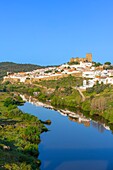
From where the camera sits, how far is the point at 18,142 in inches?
900

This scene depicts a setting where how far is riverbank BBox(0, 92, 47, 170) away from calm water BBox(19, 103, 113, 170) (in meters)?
0.82

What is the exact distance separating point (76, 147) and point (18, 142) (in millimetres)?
4913

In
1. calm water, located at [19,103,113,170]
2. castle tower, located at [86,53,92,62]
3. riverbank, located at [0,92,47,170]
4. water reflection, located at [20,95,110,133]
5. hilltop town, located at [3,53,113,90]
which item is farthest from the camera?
castle tower, located at [86,53,92,62]

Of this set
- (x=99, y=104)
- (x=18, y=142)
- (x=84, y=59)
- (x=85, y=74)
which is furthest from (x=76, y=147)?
(x=84, y=59)

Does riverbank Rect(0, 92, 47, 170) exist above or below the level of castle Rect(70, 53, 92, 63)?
below

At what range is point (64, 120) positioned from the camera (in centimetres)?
3788

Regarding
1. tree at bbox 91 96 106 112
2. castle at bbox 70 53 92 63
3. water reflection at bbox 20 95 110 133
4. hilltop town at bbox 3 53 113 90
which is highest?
castle at bbox 70 53 92 63

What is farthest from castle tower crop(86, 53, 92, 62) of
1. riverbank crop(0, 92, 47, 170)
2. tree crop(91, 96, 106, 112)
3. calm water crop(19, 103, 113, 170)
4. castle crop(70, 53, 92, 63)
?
calm water crop(19, 103, 113, 170)

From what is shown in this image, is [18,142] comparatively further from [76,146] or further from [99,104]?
[99,104]

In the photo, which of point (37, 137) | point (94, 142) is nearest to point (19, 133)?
point (37, 137)

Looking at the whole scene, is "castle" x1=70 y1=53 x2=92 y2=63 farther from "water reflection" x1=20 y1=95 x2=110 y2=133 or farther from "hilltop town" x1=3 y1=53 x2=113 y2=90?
"water reflection" x1=20 y1=95 x2=110 y2=133

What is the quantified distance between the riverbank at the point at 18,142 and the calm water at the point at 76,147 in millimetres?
815

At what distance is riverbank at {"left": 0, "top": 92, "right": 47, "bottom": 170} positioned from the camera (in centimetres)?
1767

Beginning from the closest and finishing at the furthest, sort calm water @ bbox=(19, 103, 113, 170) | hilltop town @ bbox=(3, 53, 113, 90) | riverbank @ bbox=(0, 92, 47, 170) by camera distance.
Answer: riverbank @ bbox=(0, 92, 47, 170) < calm water @ bbox=(19, 103, 113, 170) < hilltop town @ bbox=(3, 53, 113, 90)
